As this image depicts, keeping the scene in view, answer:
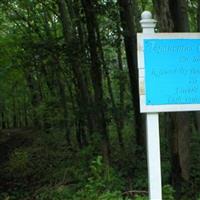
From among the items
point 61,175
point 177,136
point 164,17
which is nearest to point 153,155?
point 177,136

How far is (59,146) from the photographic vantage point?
19.2 meters

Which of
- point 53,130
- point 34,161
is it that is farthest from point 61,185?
point 53,130

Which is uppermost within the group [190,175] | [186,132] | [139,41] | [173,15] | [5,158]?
[173,15]

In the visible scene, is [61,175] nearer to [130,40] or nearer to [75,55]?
[75,55]

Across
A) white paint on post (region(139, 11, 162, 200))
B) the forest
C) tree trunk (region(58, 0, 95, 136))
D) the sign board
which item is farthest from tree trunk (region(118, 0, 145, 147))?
white paint on post (region(139, 11, 162, 200))

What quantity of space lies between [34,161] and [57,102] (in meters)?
2.71

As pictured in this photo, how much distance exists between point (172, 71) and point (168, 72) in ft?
0.16

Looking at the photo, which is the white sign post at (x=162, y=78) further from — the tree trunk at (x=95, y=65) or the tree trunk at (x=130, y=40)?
the tree trunk at (x=130, y=40)

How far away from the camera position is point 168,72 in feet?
15.1

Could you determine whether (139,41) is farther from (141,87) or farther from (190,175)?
(190,175)

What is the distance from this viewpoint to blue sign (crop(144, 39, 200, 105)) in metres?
4.55

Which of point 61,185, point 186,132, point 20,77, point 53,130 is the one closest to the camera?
point 186,132

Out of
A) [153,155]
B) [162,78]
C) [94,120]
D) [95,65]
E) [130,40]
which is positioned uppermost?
[130,40]

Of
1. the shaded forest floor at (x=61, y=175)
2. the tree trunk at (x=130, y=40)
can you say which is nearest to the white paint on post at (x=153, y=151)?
the shaded forest floor at (x=61, y=175)
